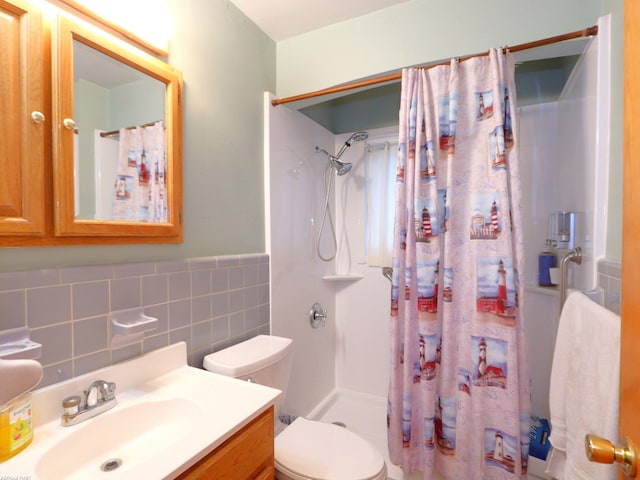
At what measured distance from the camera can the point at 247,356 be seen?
1.38 meters

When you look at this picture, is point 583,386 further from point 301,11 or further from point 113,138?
point 301,11

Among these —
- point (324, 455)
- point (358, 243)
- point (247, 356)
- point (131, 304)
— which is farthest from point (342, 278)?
point (131, 304)

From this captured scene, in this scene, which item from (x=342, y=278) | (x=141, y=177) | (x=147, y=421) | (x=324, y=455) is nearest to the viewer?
(x=147, y=421)

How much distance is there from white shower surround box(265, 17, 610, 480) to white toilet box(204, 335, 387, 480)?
371 mm

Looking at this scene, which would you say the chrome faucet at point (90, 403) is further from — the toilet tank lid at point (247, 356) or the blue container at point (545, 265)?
the blue container at point (545, 265)

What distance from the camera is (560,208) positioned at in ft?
5.86

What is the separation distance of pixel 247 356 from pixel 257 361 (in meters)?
0.07

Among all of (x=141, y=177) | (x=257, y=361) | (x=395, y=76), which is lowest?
(x=257, y=361)

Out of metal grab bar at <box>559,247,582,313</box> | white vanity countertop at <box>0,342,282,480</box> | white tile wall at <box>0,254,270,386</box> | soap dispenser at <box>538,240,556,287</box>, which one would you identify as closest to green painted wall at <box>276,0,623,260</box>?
metal grab bar at <box>559,247,582,313</box>

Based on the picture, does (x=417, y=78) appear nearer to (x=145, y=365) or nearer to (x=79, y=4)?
(x=79, y=4)

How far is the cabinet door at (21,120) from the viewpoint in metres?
0.83

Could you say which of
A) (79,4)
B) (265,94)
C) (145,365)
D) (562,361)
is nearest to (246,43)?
(265,94)

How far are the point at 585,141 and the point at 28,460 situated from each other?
2203mm

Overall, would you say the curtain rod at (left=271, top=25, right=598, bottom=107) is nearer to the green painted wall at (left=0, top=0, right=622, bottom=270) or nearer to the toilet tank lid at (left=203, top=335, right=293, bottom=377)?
the green painted wall at (left=0, top=0, right=622, bottom=270)
